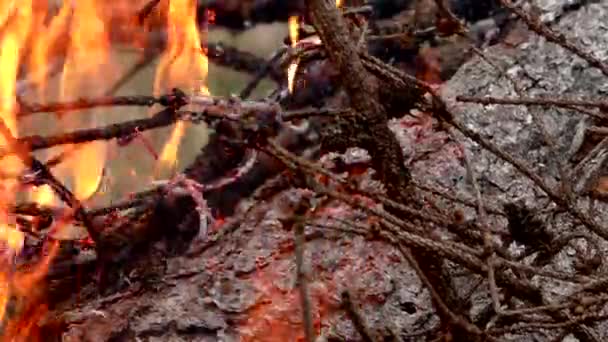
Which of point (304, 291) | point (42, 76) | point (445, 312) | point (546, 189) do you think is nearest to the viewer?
point (304, 291)

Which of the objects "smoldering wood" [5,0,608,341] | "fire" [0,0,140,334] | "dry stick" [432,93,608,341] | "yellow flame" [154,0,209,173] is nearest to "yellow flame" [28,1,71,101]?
"fire" [0,0,140,334]

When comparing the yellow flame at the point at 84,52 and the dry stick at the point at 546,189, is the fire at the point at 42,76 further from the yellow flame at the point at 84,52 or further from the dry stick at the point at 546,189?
the dry stick at the point at 546,189

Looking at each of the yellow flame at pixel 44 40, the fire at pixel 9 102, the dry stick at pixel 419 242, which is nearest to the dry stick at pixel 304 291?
the dry stick at pixel 419 242

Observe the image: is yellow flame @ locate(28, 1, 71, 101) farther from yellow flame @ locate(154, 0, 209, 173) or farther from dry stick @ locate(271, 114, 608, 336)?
dry stick @ locate(271, 114, 608, 336)

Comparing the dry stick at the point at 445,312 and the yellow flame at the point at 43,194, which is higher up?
the dry stick at the point at 445,312

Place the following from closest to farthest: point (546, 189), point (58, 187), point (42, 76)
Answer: point (546, 189)
point (58, 187)
point (42, 76)

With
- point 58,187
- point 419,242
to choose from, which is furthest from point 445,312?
point 58,187

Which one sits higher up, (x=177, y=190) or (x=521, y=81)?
(x=521, y=81)

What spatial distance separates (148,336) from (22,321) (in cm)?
20

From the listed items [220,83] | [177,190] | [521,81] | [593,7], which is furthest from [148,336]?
[220,83]

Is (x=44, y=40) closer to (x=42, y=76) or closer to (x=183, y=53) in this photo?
(x=42, y=76)

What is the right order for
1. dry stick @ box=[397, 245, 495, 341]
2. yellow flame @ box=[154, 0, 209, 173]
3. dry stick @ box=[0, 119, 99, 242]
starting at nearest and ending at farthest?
dry stick @ box=[397, 245, 495, 341], dry stick @ box=[0, 119, 99, 242], yellow flame @ box=[154, 0, 209, 173]

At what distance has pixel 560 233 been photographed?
1450 mm

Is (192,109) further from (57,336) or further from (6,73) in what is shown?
(6,73)
